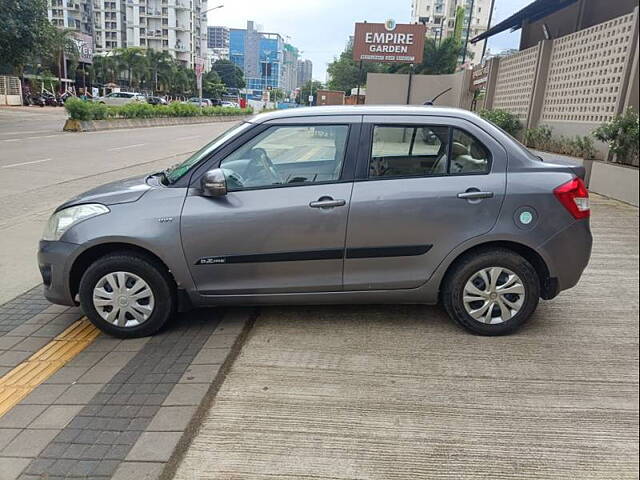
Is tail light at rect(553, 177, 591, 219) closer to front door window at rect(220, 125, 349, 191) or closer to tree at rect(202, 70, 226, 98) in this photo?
front door window at rect(220, 125, 349, 191)

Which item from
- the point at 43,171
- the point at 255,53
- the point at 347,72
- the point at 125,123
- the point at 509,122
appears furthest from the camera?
the point at 255,53

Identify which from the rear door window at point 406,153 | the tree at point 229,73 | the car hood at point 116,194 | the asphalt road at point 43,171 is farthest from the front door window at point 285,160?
the tree at point 229,73

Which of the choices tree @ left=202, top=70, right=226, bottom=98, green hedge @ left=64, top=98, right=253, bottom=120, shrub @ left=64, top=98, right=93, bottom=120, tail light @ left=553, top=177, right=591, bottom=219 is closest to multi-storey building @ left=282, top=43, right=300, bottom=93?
tree @ left=202, top=70, right=226, bottom=98

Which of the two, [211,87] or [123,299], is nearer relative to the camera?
[123,299]

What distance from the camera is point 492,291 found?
12.5 ft

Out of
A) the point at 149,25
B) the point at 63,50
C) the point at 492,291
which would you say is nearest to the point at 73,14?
the point at 63,50

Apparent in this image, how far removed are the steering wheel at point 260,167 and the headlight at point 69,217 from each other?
108cm

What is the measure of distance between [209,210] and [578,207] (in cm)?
268

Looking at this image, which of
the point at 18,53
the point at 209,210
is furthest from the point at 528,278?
the point at 18,53

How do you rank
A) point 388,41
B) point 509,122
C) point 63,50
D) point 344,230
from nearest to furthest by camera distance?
point 344,230
point 509,122
point 388,41
point 63,50

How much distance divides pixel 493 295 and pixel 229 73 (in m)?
126

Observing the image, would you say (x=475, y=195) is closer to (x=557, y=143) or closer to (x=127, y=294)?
(x=127, y=294)

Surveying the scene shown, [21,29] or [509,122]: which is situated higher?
[21,29]

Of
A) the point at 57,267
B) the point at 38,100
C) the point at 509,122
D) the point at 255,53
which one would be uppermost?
the point at 255,53
